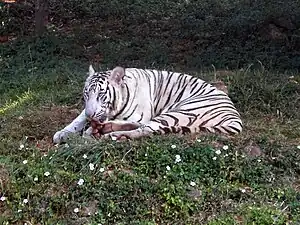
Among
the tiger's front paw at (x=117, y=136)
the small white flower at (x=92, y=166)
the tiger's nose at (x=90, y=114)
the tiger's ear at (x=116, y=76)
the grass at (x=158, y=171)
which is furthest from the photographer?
the tiger's ear at (x=116, y=76)

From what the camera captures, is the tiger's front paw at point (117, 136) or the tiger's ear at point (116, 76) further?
the tiger's ear at point (116, 76)

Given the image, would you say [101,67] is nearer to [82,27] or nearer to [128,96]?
[82,27]

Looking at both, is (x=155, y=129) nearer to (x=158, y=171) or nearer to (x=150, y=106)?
(x=150, y=106)

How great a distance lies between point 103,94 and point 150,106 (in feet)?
1.76

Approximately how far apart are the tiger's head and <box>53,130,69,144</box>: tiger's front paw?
29 cm

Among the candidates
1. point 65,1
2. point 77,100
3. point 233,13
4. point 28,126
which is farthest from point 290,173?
point 65,1

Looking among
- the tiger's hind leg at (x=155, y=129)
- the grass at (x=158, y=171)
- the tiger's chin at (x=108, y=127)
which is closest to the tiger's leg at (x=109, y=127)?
the tiger's chin at (x=108, y=127)

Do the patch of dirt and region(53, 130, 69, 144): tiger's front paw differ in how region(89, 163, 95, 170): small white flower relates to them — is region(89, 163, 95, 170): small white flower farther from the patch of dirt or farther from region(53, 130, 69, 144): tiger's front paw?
the patch of dirt

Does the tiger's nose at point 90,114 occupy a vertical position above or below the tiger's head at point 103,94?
below

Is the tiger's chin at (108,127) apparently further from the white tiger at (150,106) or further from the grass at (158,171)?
the grass at (158,171)

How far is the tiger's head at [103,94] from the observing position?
20.0 feet

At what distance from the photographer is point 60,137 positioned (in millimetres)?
6113

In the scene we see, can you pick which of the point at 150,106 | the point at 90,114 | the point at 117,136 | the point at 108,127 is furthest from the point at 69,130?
the point at 150,106

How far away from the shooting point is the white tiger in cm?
607
